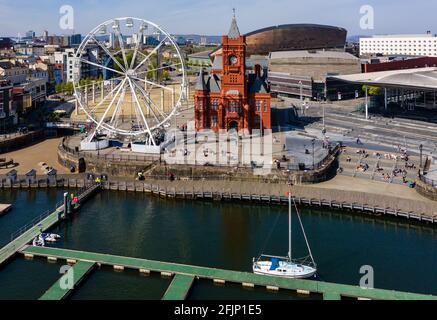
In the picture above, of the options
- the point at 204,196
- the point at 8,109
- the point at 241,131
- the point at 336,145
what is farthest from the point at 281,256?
the point at 8,109

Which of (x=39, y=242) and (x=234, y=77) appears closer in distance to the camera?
(x=39, y=242)

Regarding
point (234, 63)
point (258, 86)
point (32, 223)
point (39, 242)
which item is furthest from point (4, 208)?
point (258, 86)

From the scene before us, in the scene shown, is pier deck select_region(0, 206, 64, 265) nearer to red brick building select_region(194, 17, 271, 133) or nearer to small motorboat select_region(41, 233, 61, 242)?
small motorboat select_region(41, 233, 61, 242)

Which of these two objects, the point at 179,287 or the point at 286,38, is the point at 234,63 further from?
the point at 286,38

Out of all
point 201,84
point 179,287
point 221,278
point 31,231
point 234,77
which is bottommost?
point 179,287

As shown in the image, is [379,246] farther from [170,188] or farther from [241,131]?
[241,131]

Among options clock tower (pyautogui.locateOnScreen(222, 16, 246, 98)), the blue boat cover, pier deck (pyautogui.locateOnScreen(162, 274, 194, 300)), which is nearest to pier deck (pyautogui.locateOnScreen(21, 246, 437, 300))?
pier deck (pyautogui.locateOnScreen(162, 274, 194, 300))
